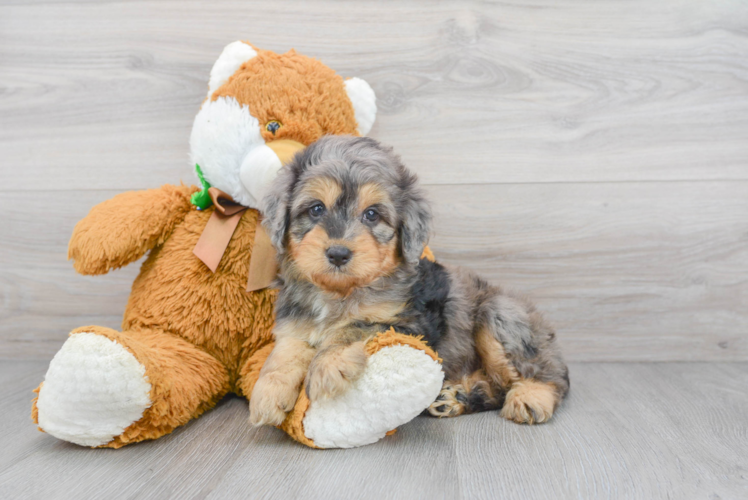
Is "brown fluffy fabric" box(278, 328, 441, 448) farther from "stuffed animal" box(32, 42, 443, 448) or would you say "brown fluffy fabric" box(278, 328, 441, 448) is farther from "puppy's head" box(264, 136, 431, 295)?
"puppy's head" box(264, 136, 431, 295)

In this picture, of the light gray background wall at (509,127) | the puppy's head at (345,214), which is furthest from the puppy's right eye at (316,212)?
the light gray background wall at (509,127)

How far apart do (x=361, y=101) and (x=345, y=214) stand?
0.72 metres

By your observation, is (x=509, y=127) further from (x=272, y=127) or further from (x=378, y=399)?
(x=378, y=399)

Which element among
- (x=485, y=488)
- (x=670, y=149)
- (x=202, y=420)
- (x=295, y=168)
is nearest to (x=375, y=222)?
(x=295, y=168)

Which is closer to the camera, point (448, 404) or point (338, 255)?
point (338, 255)

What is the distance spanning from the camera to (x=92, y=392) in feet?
5.20

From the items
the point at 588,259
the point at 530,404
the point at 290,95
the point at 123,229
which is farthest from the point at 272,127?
the point at 588,259

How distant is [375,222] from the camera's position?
70.0 inches

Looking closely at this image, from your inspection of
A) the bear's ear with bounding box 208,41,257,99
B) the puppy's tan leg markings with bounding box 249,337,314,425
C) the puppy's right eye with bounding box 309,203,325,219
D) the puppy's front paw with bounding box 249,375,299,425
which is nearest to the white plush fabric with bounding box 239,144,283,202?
the puppy's right eye with bounding box 309,203,325,219

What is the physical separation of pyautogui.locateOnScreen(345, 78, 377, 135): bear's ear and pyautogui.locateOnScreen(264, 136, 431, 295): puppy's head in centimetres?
41

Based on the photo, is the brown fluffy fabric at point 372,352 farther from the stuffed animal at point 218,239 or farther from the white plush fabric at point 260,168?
the white plush fabric at point 260,168

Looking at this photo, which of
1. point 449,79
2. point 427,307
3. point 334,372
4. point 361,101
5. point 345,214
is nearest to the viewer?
point 334,372

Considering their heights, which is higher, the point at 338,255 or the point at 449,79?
the point at 449,79

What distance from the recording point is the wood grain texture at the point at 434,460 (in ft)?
4.81
